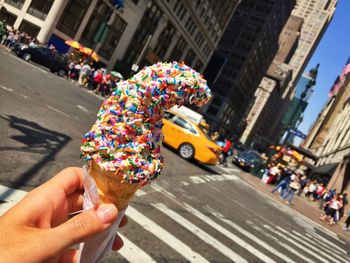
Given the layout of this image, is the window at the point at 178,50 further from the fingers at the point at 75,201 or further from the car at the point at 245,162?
the fingers at the point at 75,201

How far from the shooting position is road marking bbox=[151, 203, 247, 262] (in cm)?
633

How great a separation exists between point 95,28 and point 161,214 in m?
38.0

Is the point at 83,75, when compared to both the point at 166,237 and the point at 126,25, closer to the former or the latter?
the point at 126,25

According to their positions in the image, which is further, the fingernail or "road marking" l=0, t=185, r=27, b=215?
"road marking" l=0, t=185, r=27, b=215

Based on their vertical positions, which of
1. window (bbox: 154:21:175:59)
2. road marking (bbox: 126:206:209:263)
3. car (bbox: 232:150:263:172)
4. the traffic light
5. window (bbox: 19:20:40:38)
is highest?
window (bbox: 154:21:175:59)

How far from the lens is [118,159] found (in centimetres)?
221

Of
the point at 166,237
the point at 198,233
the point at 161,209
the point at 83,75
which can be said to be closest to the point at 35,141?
the point at 161,209

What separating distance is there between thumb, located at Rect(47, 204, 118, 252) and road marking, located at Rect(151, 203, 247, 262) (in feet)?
15.2

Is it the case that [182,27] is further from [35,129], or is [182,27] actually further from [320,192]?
[35,129]

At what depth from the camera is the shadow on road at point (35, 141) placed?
617 centimetres

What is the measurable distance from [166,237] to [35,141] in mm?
3489

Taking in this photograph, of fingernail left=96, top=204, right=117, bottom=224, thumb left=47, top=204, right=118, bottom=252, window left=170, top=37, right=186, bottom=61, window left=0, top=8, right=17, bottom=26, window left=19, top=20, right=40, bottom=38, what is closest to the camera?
thumb left=47, top=204, right=118, bottom=252

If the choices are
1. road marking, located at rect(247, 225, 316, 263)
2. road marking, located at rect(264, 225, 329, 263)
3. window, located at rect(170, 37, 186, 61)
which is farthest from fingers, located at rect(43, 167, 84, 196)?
window, located at rect(170, 37, 186, 61)

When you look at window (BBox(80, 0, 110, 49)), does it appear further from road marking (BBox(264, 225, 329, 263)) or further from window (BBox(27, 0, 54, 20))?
road marking (BBox(264, 225, 329, 263))
